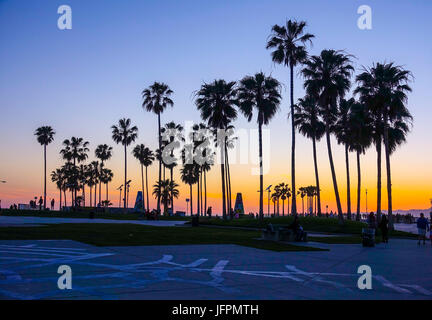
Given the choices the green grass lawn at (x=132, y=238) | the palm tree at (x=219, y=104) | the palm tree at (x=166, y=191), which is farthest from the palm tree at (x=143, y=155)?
the green grass lawn at (x=132, y=238)

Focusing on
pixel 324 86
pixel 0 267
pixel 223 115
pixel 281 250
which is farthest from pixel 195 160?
pixel 0 267

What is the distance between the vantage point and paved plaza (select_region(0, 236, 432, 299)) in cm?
894

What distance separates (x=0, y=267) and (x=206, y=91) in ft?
147

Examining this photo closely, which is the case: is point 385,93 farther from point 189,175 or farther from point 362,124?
point 189,175

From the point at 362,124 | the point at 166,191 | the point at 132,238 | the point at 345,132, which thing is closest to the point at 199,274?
the point at 132,238

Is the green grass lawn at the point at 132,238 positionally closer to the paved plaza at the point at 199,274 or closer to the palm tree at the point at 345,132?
the paved plaza at the point at 199,274

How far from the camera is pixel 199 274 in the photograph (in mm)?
11461

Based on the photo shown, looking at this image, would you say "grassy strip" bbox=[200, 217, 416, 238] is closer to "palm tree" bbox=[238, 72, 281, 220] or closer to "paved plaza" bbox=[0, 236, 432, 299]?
"palm tree" bbox=[238, 72, 281, 220]

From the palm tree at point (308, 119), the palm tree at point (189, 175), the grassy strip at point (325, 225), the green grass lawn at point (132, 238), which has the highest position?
the palm tree at point (308, 119)

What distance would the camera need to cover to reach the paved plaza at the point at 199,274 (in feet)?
29.3

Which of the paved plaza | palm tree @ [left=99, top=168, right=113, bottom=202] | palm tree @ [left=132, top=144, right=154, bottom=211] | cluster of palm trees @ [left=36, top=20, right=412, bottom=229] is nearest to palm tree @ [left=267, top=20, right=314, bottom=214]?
cluster of palm trees @ [left=36, top=20, right=412, bottom=229]

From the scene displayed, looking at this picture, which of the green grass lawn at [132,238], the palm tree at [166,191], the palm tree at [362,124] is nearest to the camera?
the green grass lawn at [132,238]

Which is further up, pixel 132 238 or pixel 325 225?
pixel 132 238

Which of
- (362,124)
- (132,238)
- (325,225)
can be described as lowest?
(325,225)
